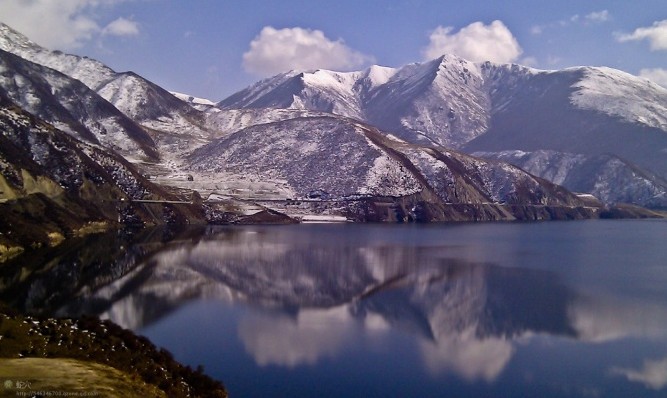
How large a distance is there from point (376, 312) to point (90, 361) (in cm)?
2936

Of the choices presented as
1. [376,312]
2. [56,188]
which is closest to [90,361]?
[376,312]

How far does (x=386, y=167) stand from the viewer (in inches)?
7805

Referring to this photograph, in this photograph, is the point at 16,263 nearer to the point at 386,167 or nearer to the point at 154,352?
the point at 154,352

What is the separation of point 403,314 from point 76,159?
317 feet

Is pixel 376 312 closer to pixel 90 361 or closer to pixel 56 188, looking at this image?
pixel 90 361

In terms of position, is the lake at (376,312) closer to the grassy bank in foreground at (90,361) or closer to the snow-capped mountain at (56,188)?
the grassy bank in foreground at (90,361)

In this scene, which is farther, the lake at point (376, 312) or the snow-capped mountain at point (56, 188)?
the snow-capped mountain at point (56, 188)

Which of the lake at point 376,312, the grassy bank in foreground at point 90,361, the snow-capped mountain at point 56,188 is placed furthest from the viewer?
the snow-capped mountain at point 56,188

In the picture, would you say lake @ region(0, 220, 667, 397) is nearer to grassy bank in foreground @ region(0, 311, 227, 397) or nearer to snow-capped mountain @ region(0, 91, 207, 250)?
grassy bank in foreground @ region(0, 311, 227, 397)

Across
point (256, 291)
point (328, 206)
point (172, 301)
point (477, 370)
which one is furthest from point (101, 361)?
point (328, 206)

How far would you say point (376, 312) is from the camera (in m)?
52.6

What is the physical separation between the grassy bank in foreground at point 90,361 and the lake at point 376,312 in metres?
3.24

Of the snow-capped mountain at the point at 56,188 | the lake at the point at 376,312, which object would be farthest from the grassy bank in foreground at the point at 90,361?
the snow-capped mountain at the point at 56,188

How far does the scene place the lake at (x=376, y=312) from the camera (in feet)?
114
